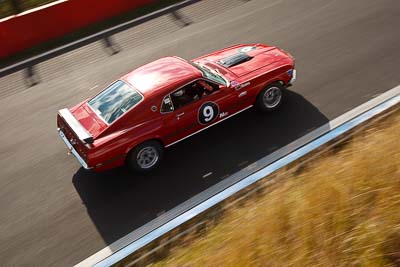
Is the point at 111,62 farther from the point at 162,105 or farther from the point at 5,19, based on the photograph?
the point at 162,105

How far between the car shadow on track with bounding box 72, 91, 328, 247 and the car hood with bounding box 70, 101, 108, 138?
0.97 m

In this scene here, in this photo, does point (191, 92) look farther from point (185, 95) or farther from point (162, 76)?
point (162, 76)

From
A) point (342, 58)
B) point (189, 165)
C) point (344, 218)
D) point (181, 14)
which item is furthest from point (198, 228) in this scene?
point (181, 14)

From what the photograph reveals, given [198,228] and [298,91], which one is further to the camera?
[298,91]

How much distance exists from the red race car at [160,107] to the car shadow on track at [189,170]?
1.13 feet

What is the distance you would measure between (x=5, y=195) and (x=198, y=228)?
3754 millimetres

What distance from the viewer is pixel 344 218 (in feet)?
15.2

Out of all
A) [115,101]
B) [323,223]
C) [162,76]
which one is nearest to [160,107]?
[162,76]

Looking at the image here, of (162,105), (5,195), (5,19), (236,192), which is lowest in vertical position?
(236,192)

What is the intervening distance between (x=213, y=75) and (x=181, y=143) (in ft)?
4.61

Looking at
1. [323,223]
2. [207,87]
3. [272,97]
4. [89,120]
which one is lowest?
[323,223]

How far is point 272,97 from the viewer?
8523mm

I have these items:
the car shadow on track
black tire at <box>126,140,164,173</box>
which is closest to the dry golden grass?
the car shadow on track

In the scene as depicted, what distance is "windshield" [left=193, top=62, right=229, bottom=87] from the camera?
7926 millimetres
